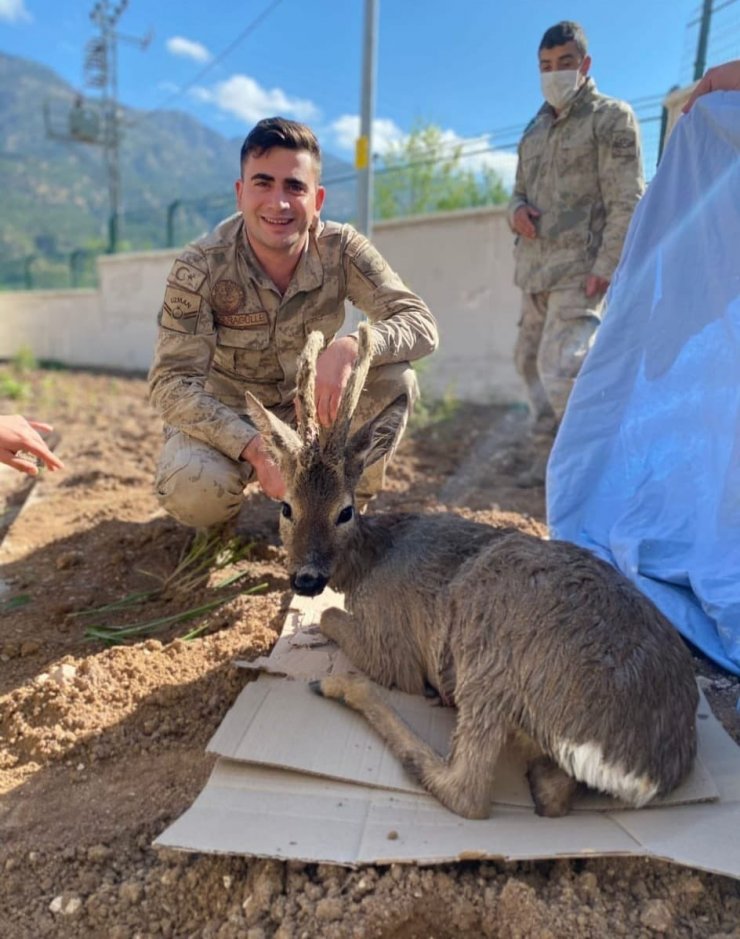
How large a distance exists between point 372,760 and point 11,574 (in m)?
2.97

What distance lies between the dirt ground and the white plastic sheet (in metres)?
0.57

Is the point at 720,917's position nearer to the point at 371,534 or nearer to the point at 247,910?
the point at 247,910

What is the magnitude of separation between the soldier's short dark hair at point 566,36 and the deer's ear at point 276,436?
4205mm

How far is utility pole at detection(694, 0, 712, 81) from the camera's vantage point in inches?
225

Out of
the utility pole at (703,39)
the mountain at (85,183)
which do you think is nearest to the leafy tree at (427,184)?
the mountain at (85,183)

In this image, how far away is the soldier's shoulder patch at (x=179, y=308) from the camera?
4.05 meters

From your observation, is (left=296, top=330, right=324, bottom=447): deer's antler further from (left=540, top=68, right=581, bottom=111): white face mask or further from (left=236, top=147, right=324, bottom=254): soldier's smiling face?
(left=540, top=68, right=581, bottom=111): white face mask

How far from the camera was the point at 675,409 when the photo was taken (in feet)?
13.4

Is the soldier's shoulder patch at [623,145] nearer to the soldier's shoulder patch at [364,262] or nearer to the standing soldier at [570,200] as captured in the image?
the standing soldier at [570,200]

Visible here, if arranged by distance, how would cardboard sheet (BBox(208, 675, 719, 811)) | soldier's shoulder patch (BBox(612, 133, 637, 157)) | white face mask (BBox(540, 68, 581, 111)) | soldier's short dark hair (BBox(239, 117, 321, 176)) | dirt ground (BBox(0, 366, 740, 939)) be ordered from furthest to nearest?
white face mask (BBox(540, 68, 581, 111)) → soldier's shoulder patch (BBox(612, 133, 637, 157)) → soldier's short dark hair (BBox(239, 117, 321, 176)) → cardboard sheet (BBox(208, 675, 719, 811)) → dirt ground (BBox(0, 366, 740, 939))

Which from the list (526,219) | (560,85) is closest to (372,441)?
(526,219)

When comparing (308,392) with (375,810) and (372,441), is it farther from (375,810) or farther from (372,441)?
(375,810)

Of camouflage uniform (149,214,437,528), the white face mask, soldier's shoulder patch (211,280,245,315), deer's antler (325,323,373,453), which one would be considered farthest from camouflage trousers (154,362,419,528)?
the white face mask

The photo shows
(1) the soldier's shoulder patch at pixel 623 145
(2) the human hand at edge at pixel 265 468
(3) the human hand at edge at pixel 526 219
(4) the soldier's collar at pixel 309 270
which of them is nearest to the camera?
(2) the human hand at edge at pixel 265 468
